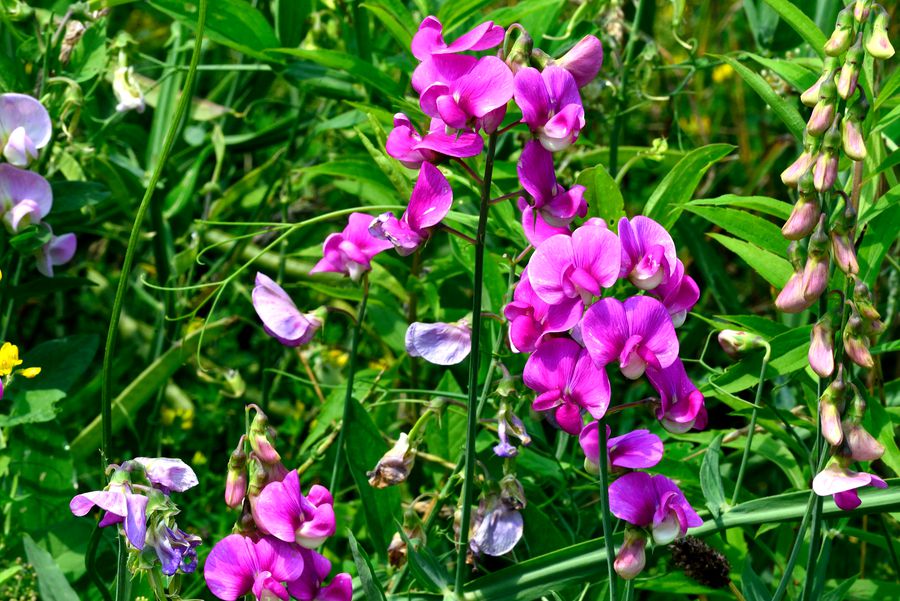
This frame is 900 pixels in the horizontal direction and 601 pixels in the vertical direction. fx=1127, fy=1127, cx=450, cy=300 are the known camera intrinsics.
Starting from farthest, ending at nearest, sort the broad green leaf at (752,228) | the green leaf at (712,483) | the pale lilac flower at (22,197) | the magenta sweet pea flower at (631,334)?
the pale lilac flower at (22,197) < the broad green leaf at (752,228) < the green leaf at (712,483) < the magenta sweet pea flower at (631,334)

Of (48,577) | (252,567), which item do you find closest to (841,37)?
(252,567)

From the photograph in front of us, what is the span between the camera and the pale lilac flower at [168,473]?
35.4 inches

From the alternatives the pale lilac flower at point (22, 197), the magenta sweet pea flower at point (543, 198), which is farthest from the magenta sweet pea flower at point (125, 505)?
the pale lilac flower at point (22, 197)

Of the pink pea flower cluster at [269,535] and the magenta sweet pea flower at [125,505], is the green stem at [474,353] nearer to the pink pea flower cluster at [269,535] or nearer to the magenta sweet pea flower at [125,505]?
the pink pea flower cluster at [269,535]

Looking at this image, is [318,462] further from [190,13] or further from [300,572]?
[190,13]

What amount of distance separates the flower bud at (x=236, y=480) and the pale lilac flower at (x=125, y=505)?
7 centimetres

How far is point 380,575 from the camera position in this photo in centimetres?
134

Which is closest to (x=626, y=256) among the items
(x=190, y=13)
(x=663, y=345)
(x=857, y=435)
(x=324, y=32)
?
(x=663, y=345)

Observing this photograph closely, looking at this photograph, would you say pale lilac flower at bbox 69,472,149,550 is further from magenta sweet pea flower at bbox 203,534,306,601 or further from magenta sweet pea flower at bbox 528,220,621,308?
magenta sweet pea flower at bbox 528,220,621,308

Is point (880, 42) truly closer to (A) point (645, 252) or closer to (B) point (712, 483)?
(A) point (645, 252)

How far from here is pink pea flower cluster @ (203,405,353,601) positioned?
884 mm

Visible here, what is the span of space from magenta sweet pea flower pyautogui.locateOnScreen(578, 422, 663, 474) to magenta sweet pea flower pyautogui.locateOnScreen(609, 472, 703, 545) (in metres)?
0.01

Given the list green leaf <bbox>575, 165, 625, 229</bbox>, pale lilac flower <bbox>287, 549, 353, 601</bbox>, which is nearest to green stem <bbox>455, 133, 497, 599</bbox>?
pale lilac flower <bbox>287, 549, 353, 601</bbox>

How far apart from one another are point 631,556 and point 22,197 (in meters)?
0.88
